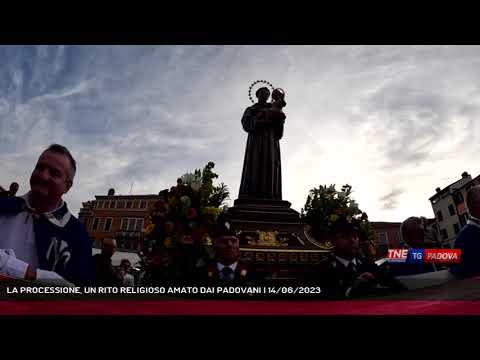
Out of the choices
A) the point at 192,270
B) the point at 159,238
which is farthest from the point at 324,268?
the point at 159,238

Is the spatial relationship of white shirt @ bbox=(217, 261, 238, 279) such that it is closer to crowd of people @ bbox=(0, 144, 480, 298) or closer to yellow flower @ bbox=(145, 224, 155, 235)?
crowd of people @ bbox=(0, 144, 480, 298)

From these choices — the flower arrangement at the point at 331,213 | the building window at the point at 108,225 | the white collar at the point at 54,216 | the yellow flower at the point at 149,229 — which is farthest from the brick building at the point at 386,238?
the white collar at the point at 54,216

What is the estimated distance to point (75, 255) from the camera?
122 inches

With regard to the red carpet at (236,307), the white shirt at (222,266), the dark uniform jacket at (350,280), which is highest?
the white shirt at (222,266)

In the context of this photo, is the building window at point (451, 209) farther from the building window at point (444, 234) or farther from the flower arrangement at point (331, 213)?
the flower arrangement at point (331, 213)

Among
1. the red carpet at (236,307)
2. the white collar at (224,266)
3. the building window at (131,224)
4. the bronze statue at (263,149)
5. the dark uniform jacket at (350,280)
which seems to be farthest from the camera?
the bronze statue at (263,149)

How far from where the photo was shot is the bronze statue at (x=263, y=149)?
6.00 meters

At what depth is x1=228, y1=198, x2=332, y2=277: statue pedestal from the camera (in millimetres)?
4039

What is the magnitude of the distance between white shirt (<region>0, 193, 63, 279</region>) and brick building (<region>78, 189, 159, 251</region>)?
565 millimetres

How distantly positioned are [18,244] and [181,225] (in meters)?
1.89

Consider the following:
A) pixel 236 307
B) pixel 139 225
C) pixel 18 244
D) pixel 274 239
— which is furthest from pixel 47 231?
pixel 274 239

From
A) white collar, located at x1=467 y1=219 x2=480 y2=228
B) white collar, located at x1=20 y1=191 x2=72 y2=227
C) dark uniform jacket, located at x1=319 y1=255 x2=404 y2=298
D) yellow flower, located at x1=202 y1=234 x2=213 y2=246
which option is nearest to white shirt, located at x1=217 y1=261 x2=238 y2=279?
yellow flower, located at x1=202 y1=234 x2=213 y2=246
